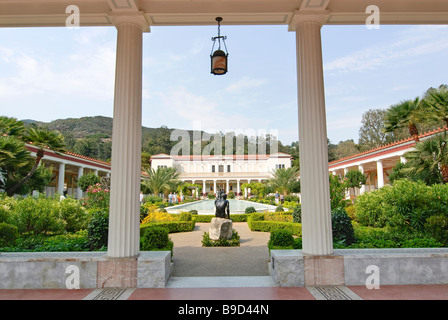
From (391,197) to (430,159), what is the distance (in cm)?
349

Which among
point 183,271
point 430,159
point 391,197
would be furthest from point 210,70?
point 430,159

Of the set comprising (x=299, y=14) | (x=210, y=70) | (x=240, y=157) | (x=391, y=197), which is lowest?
(x=391, y=197)

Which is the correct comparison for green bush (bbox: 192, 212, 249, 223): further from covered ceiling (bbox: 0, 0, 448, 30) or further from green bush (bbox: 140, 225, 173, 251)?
covered ceiling (bbox: 0, 0, 448, 30)

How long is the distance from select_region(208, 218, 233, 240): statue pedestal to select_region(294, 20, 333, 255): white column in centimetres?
381

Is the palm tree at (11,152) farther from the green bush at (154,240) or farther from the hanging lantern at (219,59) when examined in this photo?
the hanging lantern at (219,59)

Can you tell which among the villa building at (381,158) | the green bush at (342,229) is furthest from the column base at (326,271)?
the villa building at (381,158)

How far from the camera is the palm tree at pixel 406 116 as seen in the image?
1045 centimetres

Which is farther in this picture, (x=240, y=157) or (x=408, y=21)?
(x=240, y=157)

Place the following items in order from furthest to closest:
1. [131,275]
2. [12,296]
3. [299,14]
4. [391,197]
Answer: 1. [391,197]
2. [299,14]
3. [131,275]
4. [12,296]

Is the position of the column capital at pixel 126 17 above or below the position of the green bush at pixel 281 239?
above

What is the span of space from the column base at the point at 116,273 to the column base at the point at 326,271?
2.20 m
